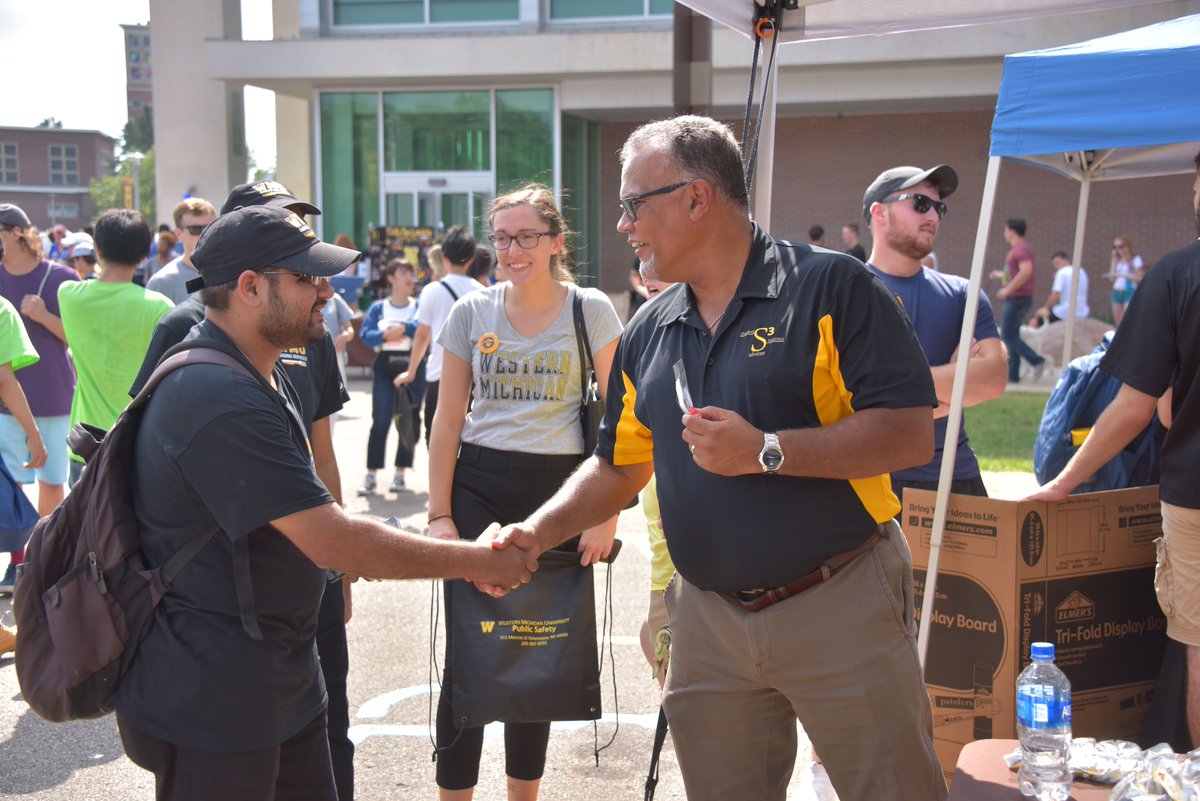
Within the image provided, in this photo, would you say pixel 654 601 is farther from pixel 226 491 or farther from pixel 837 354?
pixel 226 491

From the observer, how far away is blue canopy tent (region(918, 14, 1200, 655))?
3654 mm

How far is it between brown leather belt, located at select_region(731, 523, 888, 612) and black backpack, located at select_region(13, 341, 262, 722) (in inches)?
44.9

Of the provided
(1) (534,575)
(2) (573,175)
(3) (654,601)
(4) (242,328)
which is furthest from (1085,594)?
(2) (573,175)

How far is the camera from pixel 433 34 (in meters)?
23.8

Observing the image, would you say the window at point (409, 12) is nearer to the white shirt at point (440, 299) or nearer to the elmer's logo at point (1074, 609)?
the white shirt at point (440, 299)

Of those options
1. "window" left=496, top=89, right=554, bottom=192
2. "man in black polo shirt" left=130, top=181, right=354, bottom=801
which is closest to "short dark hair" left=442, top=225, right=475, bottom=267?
"man in black polo shirt" left=130, top=181, right=354, bottom=801

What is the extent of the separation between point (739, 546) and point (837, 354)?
0.50 m

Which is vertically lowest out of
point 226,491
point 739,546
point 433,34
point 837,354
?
point 739,546

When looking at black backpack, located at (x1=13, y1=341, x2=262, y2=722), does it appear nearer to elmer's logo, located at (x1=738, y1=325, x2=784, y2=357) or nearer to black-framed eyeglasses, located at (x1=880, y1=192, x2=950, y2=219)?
elmer's logo, located at (x1=738, y1=325, x2=784, y2=357)

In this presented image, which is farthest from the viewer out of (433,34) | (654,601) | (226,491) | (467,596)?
(433,34)

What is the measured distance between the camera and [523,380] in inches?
155

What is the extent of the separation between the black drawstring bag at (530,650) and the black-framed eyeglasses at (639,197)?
4.82 feet

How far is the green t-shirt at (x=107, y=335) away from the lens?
5578mm

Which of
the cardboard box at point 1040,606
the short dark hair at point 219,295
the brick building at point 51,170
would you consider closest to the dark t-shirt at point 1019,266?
the cardboard box at point 1040,606
